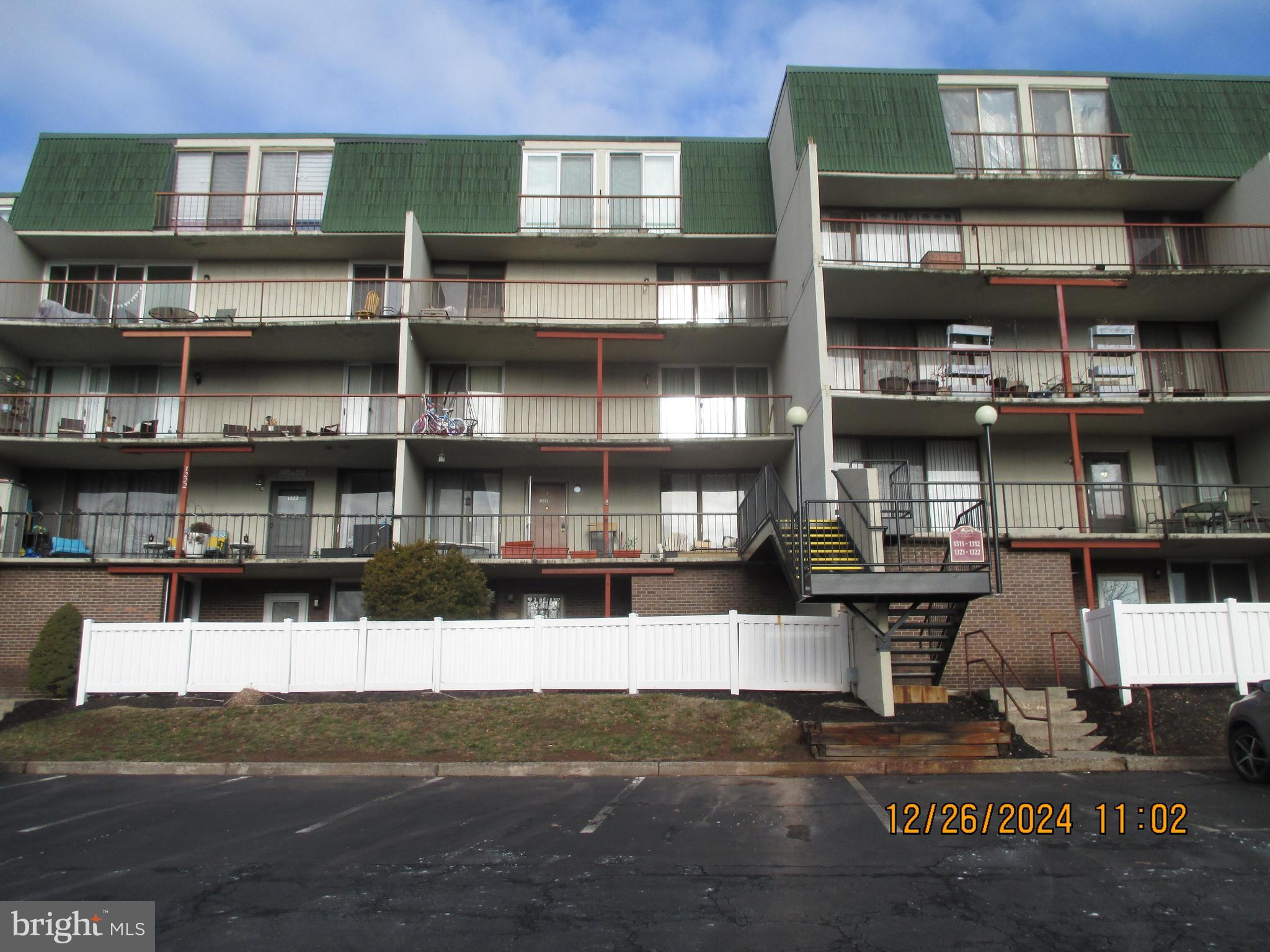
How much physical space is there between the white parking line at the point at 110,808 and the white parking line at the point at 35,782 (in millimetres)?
2296

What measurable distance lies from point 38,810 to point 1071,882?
390 inches

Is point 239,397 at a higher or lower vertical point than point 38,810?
higher

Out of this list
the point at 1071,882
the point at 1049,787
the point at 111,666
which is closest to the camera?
the point at 1071,882

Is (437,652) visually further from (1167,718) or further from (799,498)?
(1167,718)

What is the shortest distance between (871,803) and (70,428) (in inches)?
769

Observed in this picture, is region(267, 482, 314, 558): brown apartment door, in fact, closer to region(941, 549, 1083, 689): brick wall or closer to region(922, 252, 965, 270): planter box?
region(941, 549, 1083, 689): brick wall

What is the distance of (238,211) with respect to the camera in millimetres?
23141

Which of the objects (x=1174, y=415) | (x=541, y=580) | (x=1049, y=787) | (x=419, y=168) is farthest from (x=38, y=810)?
(x=1174, y=415)

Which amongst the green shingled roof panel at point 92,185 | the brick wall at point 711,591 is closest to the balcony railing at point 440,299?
the green shingled roof panel at point 92,185

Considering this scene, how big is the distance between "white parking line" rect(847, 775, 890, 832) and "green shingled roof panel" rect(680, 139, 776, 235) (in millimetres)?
14840

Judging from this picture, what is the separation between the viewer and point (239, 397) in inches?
894

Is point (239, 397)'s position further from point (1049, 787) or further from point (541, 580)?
point (1049, 787)

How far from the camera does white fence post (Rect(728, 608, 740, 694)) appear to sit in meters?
15.3

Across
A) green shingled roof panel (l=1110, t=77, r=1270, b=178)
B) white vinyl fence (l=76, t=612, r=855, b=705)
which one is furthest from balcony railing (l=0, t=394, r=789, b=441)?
green shingled roof panel (l=1110, t=77, r=1270, b=178)
